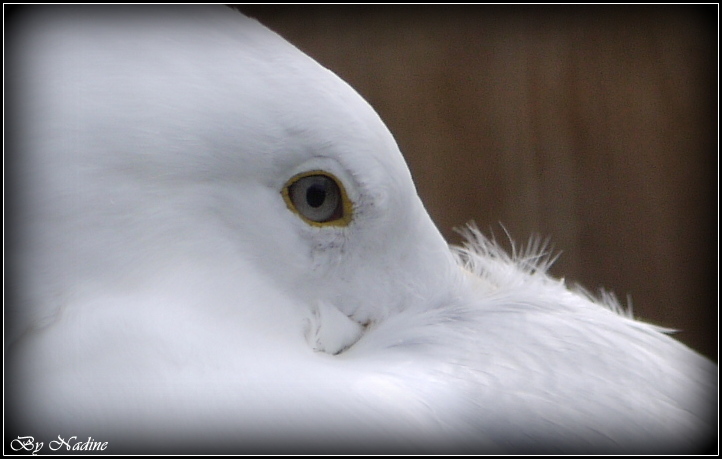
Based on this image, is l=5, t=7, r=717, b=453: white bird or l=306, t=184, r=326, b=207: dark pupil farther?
l=306, t=184, r=326, b=207: dark pupil

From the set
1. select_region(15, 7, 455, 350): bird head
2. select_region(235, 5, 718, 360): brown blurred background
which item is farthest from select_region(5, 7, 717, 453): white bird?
select_region(235, 5, 718, 360): brown blurred background

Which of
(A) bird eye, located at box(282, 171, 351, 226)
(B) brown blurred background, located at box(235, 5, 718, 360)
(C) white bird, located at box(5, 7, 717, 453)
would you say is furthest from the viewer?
(B) brown blurred background, located at box(235, 5, 718, 360)

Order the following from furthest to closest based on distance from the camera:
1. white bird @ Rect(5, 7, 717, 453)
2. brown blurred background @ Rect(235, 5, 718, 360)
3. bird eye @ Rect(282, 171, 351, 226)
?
brown blurred background @ Rect(235, 5, 718, 360) → bird eye @ Rect(282, 171, 351, 226) → white bird @ Rect(5, 7, 717, 453)

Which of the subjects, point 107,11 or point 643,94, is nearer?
point 107,11

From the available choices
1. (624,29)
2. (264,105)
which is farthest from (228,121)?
(624,29)

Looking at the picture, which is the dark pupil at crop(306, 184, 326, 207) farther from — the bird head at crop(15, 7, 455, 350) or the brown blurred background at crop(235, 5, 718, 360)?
the brown blurred background at crop(235, 5, 718, 360)

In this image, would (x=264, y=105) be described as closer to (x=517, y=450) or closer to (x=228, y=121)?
(x=228, y=121)

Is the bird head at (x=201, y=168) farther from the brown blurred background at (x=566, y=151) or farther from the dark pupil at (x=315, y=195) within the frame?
the brown blurred background at (x=566, y=151)
